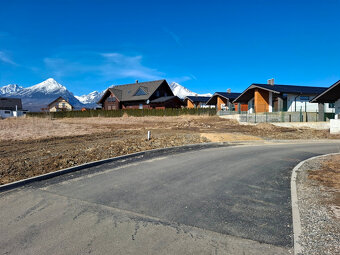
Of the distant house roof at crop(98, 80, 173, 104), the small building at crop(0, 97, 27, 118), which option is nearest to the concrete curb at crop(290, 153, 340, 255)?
the distant house roof at crop(98, 80, 173, 104)

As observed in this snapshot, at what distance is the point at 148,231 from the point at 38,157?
6928 mm

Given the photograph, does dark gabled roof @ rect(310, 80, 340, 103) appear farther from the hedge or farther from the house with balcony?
the hedge

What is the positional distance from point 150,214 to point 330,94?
25.7m

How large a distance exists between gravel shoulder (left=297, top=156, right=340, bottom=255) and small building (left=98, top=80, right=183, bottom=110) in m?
40.6

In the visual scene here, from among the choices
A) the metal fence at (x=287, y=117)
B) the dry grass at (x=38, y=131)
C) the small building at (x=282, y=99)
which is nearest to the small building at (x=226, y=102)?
the small building at (x=282, y=99)

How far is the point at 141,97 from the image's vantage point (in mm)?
48406

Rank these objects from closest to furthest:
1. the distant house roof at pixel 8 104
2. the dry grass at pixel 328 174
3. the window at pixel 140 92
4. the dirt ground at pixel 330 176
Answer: the dirt ground at pixel 330 176 < the dry grass at pixel 328 174 < the window at pixel 140 92 < the distant house roof at pixel 8 104

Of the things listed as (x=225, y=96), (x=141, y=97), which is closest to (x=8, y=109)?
(x=141, y=97)

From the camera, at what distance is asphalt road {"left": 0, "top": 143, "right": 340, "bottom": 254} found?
3.19 meters

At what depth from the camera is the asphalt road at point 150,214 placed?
3.19 meters

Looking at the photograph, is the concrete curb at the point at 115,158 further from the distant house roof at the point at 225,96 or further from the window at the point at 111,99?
the window at the point at 111,99

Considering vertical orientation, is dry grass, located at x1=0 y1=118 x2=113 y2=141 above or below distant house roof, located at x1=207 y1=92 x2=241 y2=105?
below

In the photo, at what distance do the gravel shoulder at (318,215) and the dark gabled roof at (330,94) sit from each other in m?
18.5

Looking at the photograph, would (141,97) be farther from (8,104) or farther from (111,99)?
(8,104)
